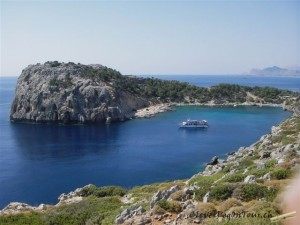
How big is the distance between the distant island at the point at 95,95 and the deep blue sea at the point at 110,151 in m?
7.52

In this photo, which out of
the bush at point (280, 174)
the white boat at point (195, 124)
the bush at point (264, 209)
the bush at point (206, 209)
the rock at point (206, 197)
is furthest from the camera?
the white boat at point (195, 124)

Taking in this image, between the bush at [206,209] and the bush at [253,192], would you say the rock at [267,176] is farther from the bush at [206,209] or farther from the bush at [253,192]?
the bush at [206,209]

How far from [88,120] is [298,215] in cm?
11000

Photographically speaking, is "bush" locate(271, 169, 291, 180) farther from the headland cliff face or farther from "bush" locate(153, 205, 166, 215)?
the headland cliff face

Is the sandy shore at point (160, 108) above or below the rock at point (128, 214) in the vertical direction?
below

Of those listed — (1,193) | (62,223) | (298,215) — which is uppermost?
(298,215)

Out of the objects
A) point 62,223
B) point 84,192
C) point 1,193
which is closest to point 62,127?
point 1,193

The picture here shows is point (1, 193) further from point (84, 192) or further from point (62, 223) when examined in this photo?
point (62, 223)

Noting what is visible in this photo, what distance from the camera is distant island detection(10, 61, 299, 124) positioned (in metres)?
113

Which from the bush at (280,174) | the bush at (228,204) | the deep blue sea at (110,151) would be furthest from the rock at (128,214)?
the deep blue sea at (110,151)

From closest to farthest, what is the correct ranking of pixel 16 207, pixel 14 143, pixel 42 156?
pixel 16 207 → pixel 42 156 → pixel 14 143

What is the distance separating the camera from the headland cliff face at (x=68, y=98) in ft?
367

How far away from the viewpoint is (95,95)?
11750 centimetres

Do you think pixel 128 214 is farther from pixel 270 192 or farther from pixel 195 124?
pixel 195 124
